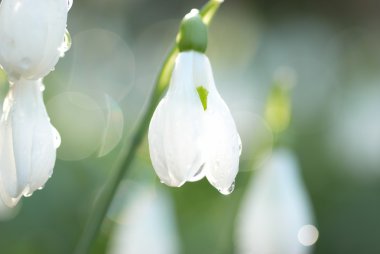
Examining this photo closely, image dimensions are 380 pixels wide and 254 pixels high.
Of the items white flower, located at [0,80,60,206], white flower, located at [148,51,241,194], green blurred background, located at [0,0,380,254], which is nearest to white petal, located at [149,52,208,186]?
white flower, located at [148,51,241,194]

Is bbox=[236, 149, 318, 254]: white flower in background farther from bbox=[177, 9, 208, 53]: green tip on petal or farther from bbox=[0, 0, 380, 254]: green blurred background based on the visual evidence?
bbox=[177, 9, 208, 53]: green tip on petal

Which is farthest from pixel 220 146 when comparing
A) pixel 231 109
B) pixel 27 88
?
pixel 231 109

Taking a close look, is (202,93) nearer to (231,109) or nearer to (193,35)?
(193,35)

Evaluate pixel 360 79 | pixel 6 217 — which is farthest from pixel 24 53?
pixel 360 79

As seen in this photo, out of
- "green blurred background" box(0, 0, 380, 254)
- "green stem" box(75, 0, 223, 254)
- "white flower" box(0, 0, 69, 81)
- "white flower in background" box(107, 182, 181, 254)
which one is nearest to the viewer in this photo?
"white flower" box(0, 0, 69, 81)

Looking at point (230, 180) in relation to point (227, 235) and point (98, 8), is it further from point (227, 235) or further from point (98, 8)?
point (98, 8)

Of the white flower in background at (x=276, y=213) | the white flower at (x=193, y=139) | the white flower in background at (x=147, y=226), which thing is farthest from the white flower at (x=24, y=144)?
the white flower in background at (x=276, y=213)
